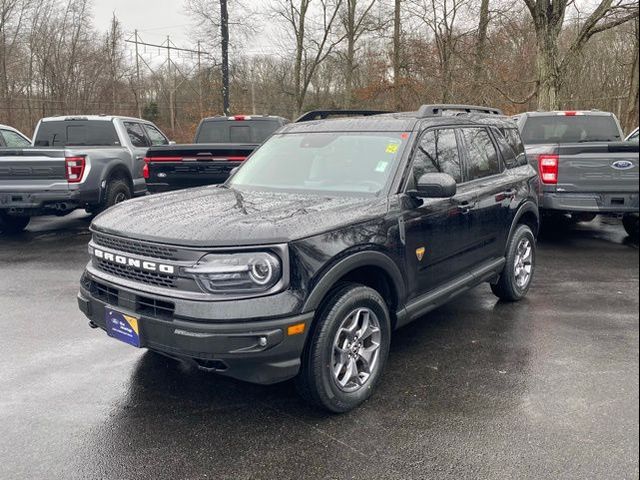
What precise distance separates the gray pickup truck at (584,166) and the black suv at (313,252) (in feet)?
1.98

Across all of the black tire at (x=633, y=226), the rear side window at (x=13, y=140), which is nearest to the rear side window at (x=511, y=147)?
the black tire at (x=633, y=226)

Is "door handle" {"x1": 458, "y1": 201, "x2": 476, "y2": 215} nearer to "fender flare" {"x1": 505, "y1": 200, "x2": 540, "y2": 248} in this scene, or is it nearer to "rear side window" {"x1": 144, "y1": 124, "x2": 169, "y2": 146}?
"fender flare" {"x1": 505, "y1": 200, "x2": 540, "y2": 248}

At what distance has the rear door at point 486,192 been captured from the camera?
4.73 metres

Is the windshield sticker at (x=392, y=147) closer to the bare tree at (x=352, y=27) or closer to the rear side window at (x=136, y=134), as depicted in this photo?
the rear side window at (x=136, y=134)

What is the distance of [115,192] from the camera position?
Result: 9445 mm

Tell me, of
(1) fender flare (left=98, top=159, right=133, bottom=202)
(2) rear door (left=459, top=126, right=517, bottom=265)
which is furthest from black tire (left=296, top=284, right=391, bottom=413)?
(1) fender flare (left=98, top=159, right=133, bottom=202)

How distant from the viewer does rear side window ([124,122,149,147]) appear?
1071 cm

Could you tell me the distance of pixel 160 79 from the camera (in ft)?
128

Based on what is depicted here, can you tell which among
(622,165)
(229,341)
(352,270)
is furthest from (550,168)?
(622,165)

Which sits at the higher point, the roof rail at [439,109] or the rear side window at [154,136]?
the rear side window at [154,136]

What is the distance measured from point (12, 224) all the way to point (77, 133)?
82.3 inches

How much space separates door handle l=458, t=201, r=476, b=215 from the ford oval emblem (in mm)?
2642

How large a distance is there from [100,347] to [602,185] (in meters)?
3.97

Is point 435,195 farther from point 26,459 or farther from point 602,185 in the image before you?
point 26,459
